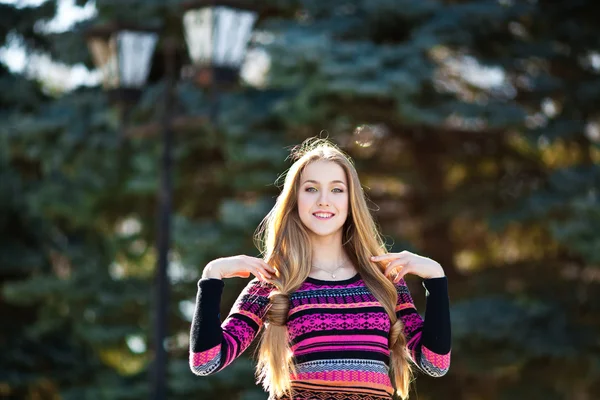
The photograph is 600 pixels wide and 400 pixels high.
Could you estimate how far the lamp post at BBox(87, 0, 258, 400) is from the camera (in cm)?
851

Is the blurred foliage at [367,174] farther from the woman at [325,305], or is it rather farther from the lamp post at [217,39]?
the woman at [325,305]

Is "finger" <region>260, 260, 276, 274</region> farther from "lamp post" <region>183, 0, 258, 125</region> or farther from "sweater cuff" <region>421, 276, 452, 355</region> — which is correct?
"lamp post" <region>183, 0, 258, 125</region>

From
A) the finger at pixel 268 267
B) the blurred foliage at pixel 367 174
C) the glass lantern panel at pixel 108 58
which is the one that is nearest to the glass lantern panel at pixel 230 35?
the glass lantern panel at pixel 108 58

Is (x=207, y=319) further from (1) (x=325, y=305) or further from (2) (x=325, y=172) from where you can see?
(2) (x=325, y=172)

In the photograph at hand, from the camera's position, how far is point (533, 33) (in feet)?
44.5

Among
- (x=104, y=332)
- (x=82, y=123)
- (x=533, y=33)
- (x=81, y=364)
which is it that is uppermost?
(x=533, y=33)

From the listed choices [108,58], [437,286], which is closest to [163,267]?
[108,58]

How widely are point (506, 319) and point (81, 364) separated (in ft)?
19.0

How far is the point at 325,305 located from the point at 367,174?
31.4 ft

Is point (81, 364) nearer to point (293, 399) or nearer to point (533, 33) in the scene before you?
point (533, 33)

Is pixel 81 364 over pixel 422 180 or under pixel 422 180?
under

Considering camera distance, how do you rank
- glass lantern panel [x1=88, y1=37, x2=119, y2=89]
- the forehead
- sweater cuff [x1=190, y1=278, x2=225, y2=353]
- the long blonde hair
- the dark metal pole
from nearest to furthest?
sweater cuff [x1=190, y1=278, x2=225, y2=353], the long blonde hair, the forehead, the dark metal pole, glass lantern panel [x1=88, y1=37, x2=119, y2=89]

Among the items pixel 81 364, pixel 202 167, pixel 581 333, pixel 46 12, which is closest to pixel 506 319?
pixel 581 333

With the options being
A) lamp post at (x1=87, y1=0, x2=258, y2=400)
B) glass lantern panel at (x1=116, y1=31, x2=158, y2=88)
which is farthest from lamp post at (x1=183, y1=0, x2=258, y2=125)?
glass lantern panel at (x1=116, y1=31, x2=158, y2=88)
